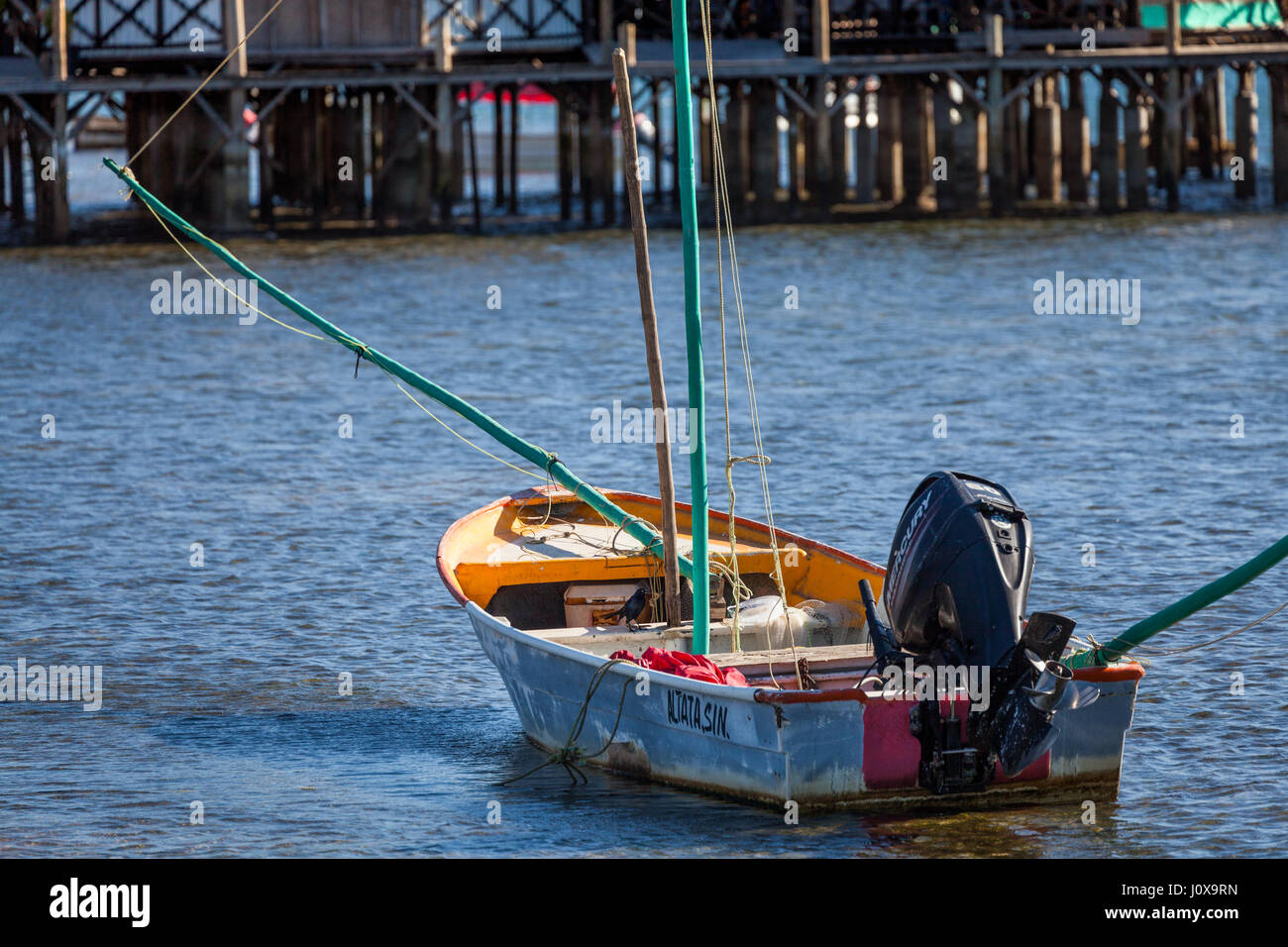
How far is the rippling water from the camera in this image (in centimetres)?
1120

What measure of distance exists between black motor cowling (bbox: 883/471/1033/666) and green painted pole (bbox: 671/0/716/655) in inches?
67.5

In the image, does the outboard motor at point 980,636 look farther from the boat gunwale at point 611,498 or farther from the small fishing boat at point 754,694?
the boat gunwale at point 611,498

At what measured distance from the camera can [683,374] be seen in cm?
2731

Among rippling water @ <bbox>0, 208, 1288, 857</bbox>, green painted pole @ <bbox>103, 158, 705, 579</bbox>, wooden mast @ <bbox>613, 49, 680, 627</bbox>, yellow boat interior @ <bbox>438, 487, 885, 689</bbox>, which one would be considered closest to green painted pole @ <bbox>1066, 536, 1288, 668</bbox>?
rippling water @ <bbox>0, 208, 1288, 857</bbox>

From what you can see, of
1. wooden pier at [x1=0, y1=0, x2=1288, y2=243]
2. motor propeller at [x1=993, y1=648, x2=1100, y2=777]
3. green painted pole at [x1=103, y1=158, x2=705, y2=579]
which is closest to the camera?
motor propeller at [x1=993, y1=648, x2=1100, y2=777]

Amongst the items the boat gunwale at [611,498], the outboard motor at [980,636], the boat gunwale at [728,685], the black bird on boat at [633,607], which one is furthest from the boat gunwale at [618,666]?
the black bird on boat at [633,607]

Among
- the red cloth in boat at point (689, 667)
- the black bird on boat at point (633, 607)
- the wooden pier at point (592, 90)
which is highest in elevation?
the wooden pier at point (592, 90)

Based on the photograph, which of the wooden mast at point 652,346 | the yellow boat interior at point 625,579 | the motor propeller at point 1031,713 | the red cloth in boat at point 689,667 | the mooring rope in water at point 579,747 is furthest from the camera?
the yellow boat interior at point 625,579

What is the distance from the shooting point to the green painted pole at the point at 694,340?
11.7 metres

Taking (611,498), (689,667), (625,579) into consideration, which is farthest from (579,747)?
(611,498)

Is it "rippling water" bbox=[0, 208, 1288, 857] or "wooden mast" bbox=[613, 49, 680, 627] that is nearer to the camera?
"rippling water" bbox=[0, 208, 1288, 857]

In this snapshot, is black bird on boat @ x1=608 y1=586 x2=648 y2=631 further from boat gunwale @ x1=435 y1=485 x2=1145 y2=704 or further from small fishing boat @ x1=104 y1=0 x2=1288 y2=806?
boat gunwale @ x1=435 y1=485 x2=1145 y2=704

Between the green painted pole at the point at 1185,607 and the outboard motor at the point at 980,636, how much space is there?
0.17 meters

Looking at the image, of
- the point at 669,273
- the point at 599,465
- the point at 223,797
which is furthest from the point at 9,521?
the point at 669,273
